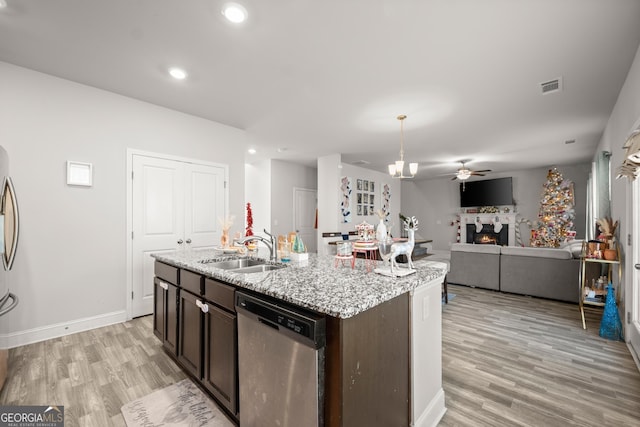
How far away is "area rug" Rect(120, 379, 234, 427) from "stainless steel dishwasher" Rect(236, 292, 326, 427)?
43 cm

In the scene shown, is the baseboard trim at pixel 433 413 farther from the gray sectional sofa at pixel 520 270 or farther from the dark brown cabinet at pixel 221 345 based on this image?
the gray sectional sofa at pixel 520 270

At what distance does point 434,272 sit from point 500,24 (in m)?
1.91

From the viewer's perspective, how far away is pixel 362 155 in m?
6.32

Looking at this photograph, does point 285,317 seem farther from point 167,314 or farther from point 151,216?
point 151,216

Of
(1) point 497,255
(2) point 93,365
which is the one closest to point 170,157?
(2) point 93,365

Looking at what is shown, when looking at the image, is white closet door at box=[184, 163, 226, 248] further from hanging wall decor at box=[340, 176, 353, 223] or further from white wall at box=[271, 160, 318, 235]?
hanging wall decor at box=[340, 176, 353, 223]

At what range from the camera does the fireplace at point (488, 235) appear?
8.29 metres

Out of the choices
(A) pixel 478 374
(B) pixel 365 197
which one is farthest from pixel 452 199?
(A) pixel 478 374

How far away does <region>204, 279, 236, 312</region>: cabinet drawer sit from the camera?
1.57 m

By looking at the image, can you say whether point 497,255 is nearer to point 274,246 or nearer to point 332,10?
point 274,246

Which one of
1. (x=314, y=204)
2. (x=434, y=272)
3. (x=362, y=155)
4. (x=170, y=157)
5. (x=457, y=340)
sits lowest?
(x=457, y=340)

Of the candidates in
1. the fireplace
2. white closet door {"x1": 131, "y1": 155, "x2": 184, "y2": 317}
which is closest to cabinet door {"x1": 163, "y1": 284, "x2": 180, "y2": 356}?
white closet door {"x1": 131, "y1": 155, "x2": 184, "y2": 317}

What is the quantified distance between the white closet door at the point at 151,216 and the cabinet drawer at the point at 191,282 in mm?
1498

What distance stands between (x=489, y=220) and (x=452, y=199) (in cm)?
130
